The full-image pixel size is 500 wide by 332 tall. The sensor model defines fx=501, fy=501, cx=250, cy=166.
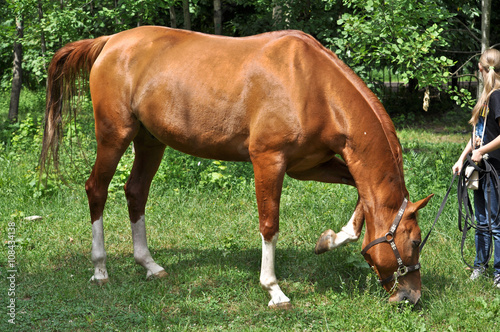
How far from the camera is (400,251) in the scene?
152 inches

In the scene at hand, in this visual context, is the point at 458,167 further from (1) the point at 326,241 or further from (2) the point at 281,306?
(2) the point at 281,306

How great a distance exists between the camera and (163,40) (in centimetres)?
466

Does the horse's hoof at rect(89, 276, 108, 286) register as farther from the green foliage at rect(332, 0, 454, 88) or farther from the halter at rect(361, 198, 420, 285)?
the green foliage at rect(332, 0, 454, 88)

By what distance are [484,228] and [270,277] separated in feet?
6.29

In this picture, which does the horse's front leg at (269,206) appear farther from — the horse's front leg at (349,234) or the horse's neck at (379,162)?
the horse's neck at (379,162)

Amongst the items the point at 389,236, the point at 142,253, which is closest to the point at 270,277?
the point at 389,236

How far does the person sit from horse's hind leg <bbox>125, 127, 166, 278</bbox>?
2897 mm

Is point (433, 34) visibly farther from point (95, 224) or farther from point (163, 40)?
point (95, 224)

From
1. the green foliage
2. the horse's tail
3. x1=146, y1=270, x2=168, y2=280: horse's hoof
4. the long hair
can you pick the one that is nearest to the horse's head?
the long hair

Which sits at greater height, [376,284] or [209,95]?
[209,95]

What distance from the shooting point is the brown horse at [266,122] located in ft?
12.9

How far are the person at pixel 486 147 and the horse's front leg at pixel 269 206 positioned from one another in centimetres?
168

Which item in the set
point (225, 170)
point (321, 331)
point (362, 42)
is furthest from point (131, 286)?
point (362, 42)

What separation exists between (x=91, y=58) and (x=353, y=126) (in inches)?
107
